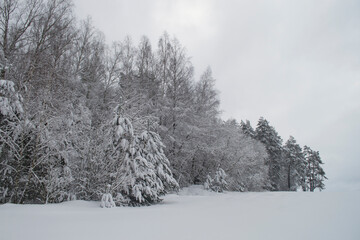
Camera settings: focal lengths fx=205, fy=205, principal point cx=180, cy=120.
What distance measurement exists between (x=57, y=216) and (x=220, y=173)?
448 inches

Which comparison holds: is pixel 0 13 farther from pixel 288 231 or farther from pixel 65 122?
pixel 288 231

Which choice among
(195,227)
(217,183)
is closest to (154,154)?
(195,227)

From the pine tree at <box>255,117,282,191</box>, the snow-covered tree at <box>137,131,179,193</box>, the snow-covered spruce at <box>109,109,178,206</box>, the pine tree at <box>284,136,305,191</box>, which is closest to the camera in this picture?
the snow-covered spruce at <box>109,109,178,206</box>

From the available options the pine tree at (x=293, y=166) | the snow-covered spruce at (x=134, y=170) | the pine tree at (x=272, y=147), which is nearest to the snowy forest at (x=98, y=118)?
the snow-covered spruce at (x=134, y=170)

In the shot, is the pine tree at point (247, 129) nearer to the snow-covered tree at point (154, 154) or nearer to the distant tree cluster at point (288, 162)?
the distant tree cluster at point (288, 162)

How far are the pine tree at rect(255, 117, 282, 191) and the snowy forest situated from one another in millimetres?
10956

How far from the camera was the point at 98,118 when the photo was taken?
12211 millimetres

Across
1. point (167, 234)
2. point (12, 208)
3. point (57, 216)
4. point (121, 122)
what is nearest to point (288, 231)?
point (167, 234)

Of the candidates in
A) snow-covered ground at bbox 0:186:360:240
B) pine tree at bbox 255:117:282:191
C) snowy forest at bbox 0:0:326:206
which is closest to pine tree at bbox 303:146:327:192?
pine tree at bbox 255:117:282:191

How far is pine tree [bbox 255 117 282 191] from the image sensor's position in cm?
3294

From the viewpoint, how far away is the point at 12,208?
567 cm

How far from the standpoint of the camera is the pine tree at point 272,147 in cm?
3294

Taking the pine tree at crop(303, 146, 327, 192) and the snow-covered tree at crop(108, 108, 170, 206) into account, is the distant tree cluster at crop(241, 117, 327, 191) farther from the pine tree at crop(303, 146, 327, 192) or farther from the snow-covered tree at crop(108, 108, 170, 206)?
the snow-covered tree at crop(108, 108, 170, 206)

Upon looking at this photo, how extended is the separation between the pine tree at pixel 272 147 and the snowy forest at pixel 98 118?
11.0 meters
